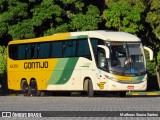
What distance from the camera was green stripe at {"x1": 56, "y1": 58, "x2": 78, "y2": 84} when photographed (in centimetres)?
3854

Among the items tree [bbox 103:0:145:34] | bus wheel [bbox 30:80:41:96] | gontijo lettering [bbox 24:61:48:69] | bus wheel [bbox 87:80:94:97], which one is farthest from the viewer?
tree [bbox 103:0:145:34]

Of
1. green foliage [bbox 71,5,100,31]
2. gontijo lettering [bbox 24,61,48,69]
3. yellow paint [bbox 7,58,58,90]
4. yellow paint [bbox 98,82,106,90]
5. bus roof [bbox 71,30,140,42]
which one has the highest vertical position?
green foliage [bbox 71,5,100,31]

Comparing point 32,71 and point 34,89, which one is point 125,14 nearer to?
point 32,71

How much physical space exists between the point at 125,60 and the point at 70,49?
12.9ft

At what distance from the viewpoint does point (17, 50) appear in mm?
44062

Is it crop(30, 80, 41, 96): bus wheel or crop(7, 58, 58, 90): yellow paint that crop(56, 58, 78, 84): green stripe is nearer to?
crop(7, 58, 58, 90): yellow paint

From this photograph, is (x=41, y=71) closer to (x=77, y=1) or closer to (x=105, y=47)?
(x=105, y=47)

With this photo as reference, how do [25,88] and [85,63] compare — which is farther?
[25,88]

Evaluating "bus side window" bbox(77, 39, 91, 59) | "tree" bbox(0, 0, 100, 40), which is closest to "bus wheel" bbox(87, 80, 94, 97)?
"bus side window" bbox(77, 39, 91, 59)

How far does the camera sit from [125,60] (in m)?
36.4

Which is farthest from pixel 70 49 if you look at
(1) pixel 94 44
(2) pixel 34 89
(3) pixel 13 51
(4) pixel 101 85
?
(3) pixel 13 51

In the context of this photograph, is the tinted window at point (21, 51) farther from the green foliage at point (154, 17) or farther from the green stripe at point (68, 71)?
the green foliage at point (154, 17)

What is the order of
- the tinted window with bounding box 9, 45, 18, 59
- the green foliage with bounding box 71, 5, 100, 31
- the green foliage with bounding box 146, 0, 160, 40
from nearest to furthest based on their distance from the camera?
the tinted window with bounding box 9, 45, 18, 59 → the green foliage with bounding box 71, 5, 100, 31 → the green foliage with bounding box 146, 0, 160, 40

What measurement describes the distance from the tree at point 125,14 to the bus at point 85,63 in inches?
413
